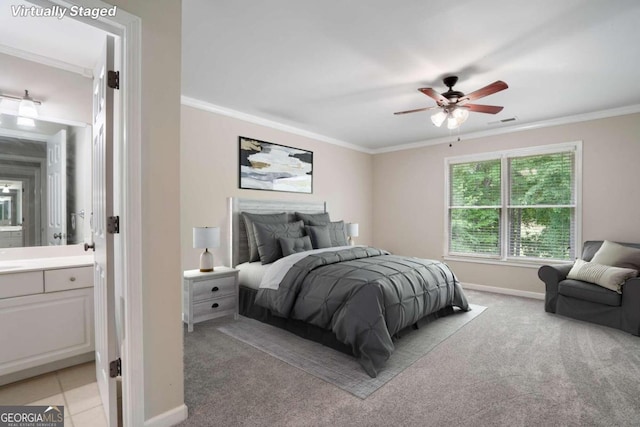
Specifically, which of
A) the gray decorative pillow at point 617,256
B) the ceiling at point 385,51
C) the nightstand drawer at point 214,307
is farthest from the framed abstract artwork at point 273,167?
the gray decorative pillow at point 617,256

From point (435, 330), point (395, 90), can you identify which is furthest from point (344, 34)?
point (435, 330)

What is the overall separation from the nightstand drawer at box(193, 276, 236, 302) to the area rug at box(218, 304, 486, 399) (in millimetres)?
348

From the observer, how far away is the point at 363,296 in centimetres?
261

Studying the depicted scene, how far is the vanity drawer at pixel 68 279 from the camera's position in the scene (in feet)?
7.50

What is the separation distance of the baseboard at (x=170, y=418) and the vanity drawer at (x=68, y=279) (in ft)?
4.18

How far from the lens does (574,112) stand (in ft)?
13.6

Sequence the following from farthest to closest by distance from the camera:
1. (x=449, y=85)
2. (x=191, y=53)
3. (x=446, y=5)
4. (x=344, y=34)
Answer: (x=449, y=85) < (x=191, y=53) < (x=344, y=34) < (x=446, y=5)

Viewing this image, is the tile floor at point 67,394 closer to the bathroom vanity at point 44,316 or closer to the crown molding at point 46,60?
the bathroom vanity at point 44,316

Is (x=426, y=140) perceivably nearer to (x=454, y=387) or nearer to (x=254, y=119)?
(x=254, y=119)

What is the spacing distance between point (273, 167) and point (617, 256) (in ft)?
14.1

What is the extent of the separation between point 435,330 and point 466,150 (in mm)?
3208

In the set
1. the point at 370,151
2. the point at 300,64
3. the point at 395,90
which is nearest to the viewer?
the point at 300,64

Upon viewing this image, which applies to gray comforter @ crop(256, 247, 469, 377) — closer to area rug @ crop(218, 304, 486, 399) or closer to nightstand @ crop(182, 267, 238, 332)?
area rug @ crop(218, 304, 486, 399)

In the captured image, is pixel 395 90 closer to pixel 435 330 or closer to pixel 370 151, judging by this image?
pixel 435 330
